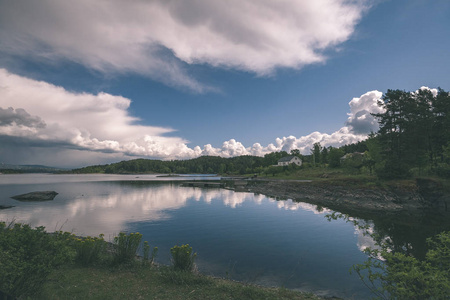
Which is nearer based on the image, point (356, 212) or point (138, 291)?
point (138, 291)

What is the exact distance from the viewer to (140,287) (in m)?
10.0

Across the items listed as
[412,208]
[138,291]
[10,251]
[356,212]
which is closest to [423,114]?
[412,208]

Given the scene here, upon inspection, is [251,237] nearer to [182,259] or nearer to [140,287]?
[182,259]

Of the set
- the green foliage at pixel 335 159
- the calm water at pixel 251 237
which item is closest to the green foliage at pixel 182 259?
the calm water at pixel 251 237

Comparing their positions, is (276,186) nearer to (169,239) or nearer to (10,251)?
(169,239)

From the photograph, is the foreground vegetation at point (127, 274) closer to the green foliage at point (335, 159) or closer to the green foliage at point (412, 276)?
the green foliage at point (412, 276)

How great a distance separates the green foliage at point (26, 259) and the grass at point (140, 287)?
93 centimetres

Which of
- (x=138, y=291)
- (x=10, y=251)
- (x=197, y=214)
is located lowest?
(x=197, y=214)

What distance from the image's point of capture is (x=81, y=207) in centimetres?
4016

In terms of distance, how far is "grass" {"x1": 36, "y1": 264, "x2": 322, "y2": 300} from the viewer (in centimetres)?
901

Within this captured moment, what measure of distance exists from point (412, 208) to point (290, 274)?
3672cm

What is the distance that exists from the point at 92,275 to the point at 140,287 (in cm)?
293

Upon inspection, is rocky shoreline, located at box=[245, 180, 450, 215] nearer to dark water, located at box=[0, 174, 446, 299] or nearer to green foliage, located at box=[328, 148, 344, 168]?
dark water, located at box=[0, 174, 446, 299]

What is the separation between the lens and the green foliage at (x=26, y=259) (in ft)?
21.8
